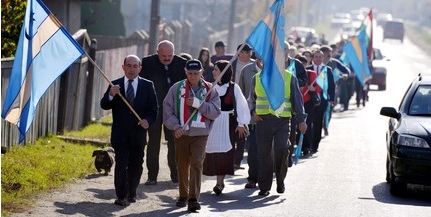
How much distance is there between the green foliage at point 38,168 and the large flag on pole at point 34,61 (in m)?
1.00

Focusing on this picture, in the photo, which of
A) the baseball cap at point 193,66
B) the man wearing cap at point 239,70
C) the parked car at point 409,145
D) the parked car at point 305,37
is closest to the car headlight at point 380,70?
the parked car at point 305,37

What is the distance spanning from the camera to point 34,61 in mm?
13359

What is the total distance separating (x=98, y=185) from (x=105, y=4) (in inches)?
969

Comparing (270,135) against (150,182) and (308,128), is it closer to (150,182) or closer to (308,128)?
(150,182)

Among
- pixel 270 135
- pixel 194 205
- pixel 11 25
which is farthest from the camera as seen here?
pixel 11 25

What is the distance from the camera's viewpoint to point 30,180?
1562 cm

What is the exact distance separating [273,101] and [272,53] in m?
0.54

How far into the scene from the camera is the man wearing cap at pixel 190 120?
47.6ft

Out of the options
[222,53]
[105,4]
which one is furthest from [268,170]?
[105,4]

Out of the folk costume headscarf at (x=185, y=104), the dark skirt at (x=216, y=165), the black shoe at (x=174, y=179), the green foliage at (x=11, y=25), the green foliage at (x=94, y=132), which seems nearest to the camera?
the folk costume headscarf at (x=185, y=104)

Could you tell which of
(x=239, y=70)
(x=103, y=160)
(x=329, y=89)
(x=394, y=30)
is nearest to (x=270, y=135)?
(x=103, y=160)

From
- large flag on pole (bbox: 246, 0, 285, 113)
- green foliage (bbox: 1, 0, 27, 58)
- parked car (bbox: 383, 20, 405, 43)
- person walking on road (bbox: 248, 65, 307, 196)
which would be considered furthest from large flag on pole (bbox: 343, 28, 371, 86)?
parked car (bbox: 383, 20, 405, 43)

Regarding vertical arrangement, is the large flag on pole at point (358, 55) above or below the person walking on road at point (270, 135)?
above

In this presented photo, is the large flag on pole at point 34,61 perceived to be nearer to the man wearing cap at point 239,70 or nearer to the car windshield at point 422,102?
the car windshield at point 422,102
